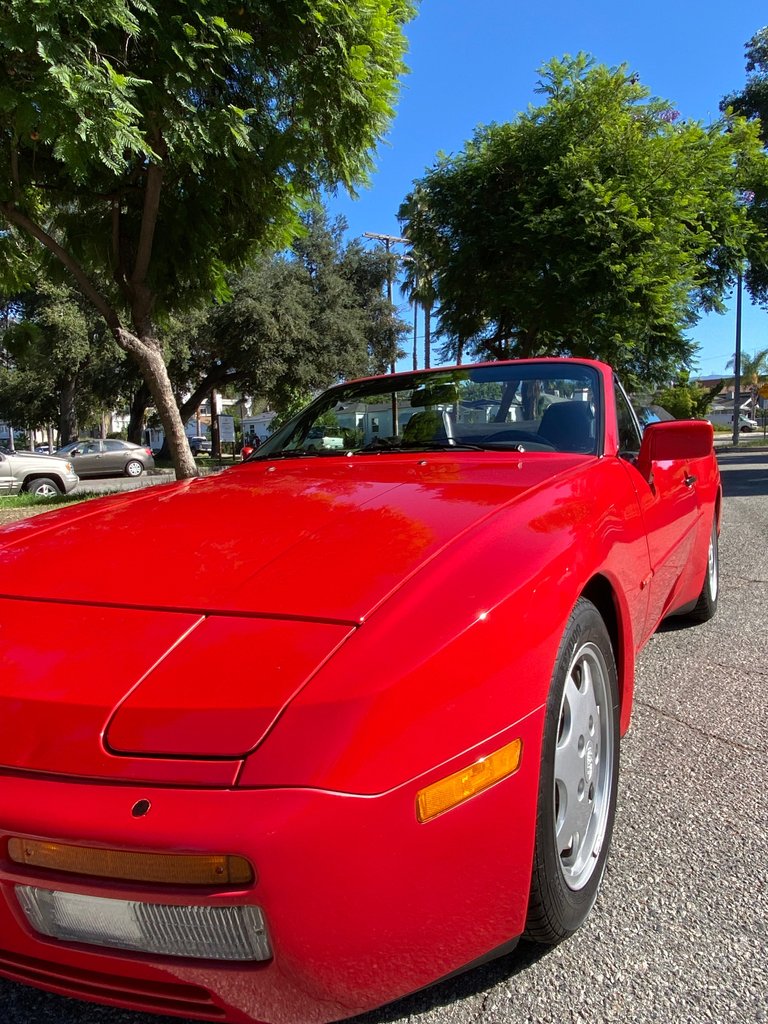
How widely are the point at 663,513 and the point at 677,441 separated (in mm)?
313

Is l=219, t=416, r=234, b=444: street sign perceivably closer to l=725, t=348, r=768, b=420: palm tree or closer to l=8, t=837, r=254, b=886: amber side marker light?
l=8, t=837, r=254, b=886: amber side marker light

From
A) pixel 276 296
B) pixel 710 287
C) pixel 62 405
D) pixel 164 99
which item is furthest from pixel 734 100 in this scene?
pixel 62 405

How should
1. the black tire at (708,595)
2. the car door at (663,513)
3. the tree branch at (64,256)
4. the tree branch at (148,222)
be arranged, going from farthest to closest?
the tree branch at (64,256), the tree branch at (148,222), the black tire at (708,595), the car door at (663,513)

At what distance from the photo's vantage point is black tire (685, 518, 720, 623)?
4.07m

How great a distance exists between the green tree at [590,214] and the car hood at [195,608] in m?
10.4

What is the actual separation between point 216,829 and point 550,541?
3.11ft

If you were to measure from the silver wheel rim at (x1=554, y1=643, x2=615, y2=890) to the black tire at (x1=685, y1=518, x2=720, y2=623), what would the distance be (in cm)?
233

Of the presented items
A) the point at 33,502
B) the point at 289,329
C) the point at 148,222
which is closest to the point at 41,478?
the point at 33,502

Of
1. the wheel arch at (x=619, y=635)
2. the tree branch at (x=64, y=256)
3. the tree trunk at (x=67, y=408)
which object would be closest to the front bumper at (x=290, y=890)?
the wheel arch at (x=619, y=635)

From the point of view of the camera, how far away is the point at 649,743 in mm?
2777

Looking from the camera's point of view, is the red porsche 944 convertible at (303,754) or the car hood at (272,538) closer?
the red porsche 944 convertible at (303,754)

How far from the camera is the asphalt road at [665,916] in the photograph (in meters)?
1.50

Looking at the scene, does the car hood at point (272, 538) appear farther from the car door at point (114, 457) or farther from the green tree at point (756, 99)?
the car door at point (114, 457)

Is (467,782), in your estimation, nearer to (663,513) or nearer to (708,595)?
(663,513)
